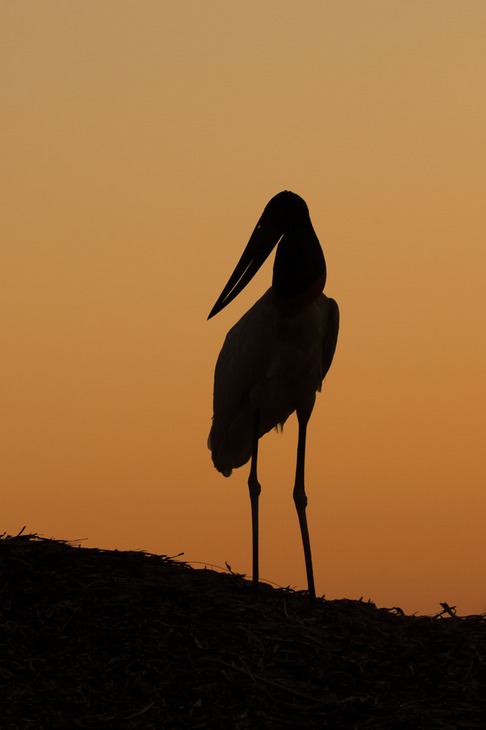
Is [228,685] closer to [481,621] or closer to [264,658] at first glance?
[264,658]

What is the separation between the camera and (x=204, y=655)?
941 cm

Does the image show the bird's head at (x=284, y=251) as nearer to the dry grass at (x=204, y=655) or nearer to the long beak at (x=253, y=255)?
the long beak at (x=253, y=255)

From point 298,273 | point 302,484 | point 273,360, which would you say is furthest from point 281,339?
point 302,484

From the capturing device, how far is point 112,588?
10.3 metres

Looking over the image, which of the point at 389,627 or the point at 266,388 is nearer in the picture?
the point at 389,627

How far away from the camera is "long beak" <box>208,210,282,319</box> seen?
38.3 feet

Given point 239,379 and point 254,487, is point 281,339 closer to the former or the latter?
point 239,379

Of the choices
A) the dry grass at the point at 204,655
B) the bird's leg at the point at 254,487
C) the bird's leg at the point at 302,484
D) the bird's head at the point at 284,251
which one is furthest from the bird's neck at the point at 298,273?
the dry grass at the point at 204,655

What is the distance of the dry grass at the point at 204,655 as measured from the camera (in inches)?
349

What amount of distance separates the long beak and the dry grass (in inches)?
98.5

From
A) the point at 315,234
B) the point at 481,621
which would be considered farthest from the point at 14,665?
the point at 315,234

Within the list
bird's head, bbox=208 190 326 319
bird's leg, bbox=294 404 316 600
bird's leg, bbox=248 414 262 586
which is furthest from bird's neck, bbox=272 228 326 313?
bird's leg, bbox=248 414 262 586

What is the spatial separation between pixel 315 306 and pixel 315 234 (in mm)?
628

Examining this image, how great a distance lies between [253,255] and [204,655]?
3.82 meters
